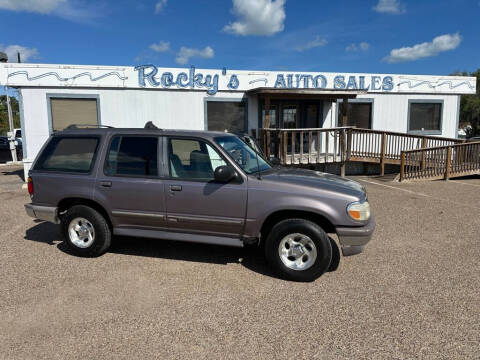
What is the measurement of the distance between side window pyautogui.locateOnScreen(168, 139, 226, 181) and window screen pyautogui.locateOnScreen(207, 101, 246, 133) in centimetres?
771

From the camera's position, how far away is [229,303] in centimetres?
360

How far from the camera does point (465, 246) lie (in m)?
5.30

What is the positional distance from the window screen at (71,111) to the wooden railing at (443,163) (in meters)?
10.6

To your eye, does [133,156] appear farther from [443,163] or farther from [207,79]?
[443,163]

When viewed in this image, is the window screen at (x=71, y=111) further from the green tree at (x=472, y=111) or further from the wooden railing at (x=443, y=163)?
the green tree at (x=472, y=111)

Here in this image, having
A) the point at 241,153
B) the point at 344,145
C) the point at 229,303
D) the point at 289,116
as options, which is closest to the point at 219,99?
the point at 289,116

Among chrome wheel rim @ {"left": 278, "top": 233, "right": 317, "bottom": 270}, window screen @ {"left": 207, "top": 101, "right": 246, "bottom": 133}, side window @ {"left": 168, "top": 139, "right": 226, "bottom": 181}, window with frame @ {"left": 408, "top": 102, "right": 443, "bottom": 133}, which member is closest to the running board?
chrome wheel rim @ {"left": 278, "top": 233, "right": 317, "bottom": 270}

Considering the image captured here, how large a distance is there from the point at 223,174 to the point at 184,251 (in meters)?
1.70

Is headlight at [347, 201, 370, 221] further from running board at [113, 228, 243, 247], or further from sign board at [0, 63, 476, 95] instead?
sign board at [0, 63, 476, 95]

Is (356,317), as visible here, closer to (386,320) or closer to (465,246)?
(386,320)

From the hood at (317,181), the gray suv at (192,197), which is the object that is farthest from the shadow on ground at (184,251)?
the hood at (317,181)

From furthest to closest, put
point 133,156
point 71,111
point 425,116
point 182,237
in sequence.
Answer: point 425,116 < point 71,111 < point 133,156 < point 182,237

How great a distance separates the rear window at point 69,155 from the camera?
4832 mm

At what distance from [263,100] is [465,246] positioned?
869 cm
